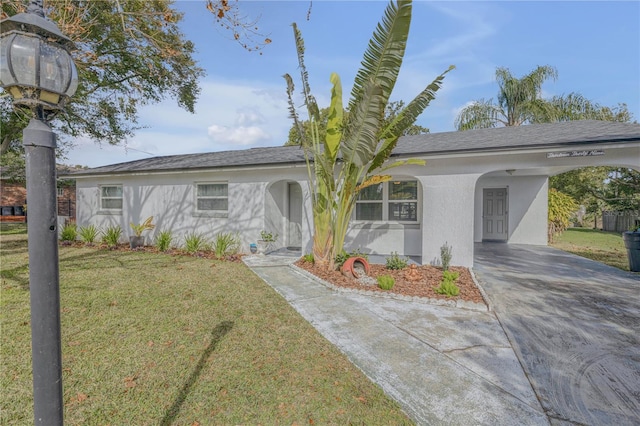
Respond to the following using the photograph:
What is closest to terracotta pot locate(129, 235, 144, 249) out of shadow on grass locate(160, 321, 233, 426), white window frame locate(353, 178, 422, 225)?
white window frame locate(353, 178, 422, 225)

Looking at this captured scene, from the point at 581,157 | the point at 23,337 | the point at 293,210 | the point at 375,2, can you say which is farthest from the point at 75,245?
the point at 581,157

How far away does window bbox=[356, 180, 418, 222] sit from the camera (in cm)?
1062

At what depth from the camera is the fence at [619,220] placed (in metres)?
20.1

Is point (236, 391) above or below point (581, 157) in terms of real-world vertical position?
below

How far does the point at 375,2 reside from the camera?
23.2 ft

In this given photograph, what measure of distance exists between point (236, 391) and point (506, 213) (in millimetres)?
14257

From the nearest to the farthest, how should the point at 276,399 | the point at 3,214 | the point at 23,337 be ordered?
the point at 276,399, the point at 23,337, the point at 3,214

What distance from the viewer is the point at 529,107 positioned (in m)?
20.4

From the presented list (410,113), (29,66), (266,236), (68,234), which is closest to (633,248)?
(410,113)

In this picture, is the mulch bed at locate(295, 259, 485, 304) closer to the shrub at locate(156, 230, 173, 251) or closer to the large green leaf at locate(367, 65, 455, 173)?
the large green leaf at locate(367, 65, 455, 173)

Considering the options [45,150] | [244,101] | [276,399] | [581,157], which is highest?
[244,101]

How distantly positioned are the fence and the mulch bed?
20030 millimetres

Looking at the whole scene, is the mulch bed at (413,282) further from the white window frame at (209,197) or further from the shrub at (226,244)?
the white window frame at (209,197)

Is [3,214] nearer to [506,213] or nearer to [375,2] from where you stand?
[375,2]
